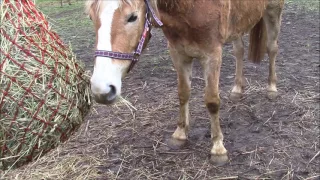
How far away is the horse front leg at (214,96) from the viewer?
3000 millimetres

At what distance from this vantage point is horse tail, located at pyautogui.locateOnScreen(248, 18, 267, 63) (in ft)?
14.0

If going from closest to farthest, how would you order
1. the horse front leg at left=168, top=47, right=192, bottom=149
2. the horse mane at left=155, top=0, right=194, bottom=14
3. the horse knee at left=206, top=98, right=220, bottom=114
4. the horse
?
the horse, the horse mane at left=155, top=0, right=194, bottom=14, the horse knee at left=206, top=98, right=220, bottom=114, the horse front leg at left=168, top=47, right=192, bottom=149

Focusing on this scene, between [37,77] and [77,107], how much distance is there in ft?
1.03

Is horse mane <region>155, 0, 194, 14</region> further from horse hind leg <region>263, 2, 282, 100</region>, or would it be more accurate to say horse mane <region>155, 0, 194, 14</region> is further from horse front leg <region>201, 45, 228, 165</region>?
horse hind leg <region>263, 2, 282, 100</region>

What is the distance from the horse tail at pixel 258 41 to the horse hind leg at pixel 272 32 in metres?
0.05

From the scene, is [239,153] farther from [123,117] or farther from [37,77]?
[37,77]

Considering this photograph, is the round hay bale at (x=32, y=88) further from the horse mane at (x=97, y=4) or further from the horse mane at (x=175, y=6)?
the horse mane at (x=175, y=6)

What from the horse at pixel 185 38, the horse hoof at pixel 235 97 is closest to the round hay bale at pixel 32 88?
the horse at pixel 185 38

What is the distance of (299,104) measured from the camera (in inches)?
158

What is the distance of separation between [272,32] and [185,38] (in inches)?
69.1

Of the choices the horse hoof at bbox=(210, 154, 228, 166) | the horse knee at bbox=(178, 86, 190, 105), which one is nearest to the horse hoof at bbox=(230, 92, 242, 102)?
the horse knee at bbox=(178, 86, 190, 105)

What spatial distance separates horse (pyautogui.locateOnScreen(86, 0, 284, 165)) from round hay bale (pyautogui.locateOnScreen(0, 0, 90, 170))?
212 millimetres

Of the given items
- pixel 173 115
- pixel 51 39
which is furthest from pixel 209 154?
pixel 51 39

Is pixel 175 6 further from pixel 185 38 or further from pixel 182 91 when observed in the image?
pixel 182 91
